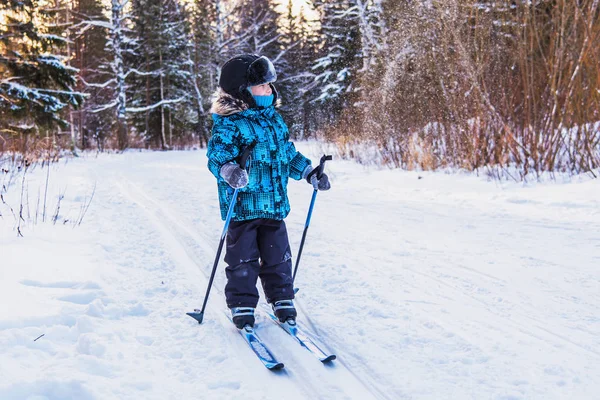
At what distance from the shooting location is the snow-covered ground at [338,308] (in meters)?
2.12

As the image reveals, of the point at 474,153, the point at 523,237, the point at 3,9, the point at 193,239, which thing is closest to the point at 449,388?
the point at 523,237

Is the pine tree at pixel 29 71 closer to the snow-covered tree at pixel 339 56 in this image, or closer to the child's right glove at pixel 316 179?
the snow-covered tree at pixel 339 56

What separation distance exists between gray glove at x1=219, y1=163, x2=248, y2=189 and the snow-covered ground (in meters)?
0.89

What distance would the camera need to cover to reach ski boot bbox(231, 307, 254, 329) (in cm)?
277

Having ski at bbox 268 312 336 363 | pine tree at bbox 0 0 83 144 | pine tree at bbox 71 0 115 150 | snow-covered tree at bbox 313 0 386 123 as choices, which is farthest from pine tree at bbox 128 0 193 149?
ski at bbox 268 312 336 363

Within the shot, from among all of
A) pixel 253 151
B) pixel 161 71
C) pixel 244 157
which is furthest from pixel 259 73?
pixel 161 71

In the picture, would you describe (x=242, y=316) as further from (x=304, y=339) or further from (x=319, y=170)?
(x=319, y=170)

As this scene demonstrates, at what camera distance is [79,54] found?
2886 cm

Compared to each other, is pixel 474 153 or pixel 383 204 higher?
pixel 474 153

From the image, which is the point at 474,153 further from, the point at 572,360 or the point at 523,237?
the point at 572,360

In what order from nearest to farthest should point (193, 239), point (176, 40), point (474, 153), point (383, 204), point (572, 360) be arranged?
point (572, 360)
point (193, 239)
point (383, 204)
point (474, 153)
point (176, 40)

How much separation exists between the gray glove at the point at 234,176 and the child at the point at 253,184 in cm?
17

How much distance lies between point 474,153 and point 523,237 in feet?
13.8

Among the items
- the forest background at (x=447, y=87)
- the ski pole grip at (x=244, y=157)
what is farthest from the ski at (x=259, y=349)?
the forest background at (x=447, y=87)
